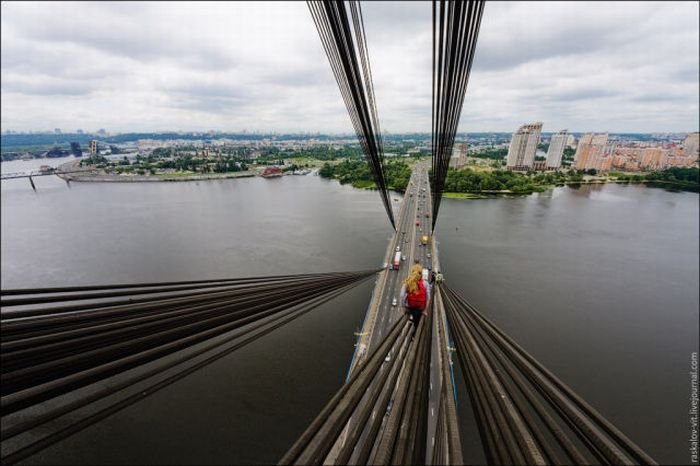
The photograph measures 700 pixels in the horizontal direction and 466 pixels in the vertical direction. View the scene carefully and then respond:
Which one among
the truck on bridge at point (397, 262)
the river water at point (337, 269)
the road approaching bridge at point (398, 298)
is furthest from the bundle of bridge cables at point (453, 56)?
the truck on bridge at point (397, 262)

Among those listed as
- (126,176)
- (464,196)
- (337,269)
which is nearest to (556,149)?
(464,196)

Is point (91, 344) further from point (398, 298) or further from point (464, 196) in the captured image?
point (464, 196)

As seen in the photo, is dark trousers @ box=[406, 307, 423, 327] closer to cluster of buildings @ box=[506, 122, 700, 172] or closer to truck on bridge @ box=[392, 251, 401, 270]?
truck on bridge @ box=[392, 251, 401, 270]

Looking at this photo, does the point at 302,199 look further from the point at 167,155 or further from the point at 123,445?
the point at 167,155

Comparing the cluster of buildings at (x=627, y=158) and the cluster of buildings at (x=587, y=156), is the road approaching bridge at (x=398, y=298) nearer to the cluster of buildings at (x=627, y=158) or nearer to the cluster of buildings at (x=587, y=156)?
the cluster of buildings at (x=587, y=156)

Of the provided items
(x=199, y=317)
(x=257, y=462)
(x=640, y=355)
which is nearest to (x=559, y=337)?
(x=640, y=355)

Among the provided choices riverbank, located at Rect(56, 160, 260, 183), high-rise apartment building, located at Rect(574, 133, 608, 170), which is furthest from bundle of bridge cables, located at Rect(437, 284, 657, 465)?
high-rise apartment building, located at Rect(574, 133, 608, 170)
